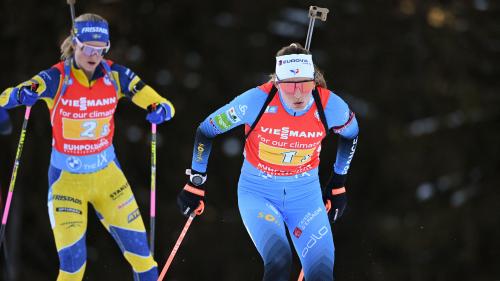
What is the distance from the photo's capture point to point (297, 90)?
25.5ft

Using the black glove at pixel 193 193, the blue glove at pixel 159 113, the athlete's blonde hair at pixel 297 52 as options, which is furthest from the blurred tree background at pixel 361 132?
the athlete's blonde hair at pixel 297 52

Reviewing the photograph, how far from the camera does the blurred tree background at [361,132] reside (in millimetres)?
18953

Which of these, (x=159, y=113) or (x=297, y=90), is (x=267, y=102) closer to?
(x=297, y=90)

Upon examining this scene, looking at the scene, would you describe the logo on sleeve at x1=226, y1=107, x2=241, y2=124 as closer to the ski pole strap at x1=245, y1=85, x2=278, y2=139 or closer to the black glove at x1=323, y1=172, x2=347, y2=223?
the ski pole strap at x1=245, y1=85, x2=278, y2=139

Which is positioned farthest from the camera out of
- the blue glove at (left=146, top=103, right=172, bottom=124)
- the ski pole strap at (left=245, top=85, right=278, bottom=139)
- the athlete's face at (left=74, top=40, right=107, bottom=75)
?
the blue glove at (left=146, top=103, right=172, bottom=124)

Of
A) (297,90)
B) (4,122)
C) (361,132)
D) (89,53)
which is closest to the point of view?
(297,90)

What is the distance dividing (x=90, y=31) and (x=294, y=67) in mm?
1709

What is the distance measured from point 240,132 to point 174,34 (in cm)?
212

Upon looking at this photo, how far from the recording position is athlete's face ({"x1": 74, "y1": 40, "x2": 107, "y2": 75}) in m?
8.45

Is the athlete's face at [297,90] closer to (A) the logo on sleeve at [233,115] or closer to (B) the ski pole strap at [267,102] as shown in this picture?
(B) the ski pole strap at [267,102]

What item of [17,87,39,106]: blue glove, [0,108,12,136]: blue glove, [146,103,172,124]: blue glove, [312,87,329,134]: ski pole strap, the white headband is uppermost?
the white headband

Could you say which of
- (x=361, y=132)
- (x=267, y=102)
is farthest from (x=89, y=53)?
(x=361, y=132)

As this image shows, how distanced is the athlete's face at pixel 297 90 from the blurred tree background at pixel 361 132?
10380mm

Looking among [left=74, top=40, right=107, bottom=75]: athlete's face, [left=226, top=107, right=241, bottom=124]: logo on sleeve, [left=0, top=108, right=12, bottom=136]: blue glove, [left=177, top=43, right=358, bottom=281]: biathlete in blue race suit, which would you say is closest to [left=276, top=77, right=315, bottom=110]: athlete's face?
[left=177, top=43, right=358, bottom=281]: biathlete in blue race suit
